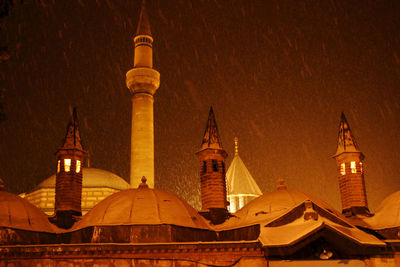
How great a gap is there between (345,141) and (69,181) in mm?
13567

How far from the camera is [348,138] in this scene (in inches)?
1014

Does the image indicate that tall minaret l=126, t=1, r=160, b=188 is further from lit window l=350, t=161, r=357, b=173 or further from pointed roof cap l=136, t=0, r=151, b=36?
lit window l=350, t=161, r=357, b=173

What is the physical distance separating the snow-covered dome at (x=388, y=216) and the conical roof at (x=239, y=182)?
1538 centimetres

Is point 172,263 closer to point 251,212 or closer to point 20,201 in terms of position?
point 251,212

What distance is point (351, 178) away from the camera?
24734mm

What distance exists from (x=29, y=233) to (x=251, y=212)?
900cm

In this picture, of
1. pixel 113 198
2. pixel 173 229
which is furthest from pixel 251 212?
pixel 113 198

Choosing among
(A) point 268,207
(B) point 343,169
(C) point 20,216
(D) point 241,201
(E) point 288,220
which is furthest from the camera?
(D) point 241,201

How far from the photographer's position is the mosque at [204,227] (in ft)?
54.4

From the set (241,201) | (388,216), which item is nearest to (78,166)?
(388,216)

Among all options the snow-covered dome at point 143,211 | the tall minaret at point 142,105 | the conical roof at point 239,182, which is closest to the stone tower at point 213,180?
the snow-covered dome at point 143,211

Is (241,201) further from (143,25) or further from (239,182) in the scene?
(143,25)

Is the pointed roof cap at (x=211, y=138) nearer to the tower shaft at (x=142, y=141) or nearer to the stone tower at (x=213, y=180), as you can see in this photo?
the stone tower at (x=213, y=180)

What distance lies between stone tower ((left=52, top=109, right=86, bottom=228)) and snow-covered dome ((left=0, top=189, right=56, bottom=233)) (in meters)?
1.05
